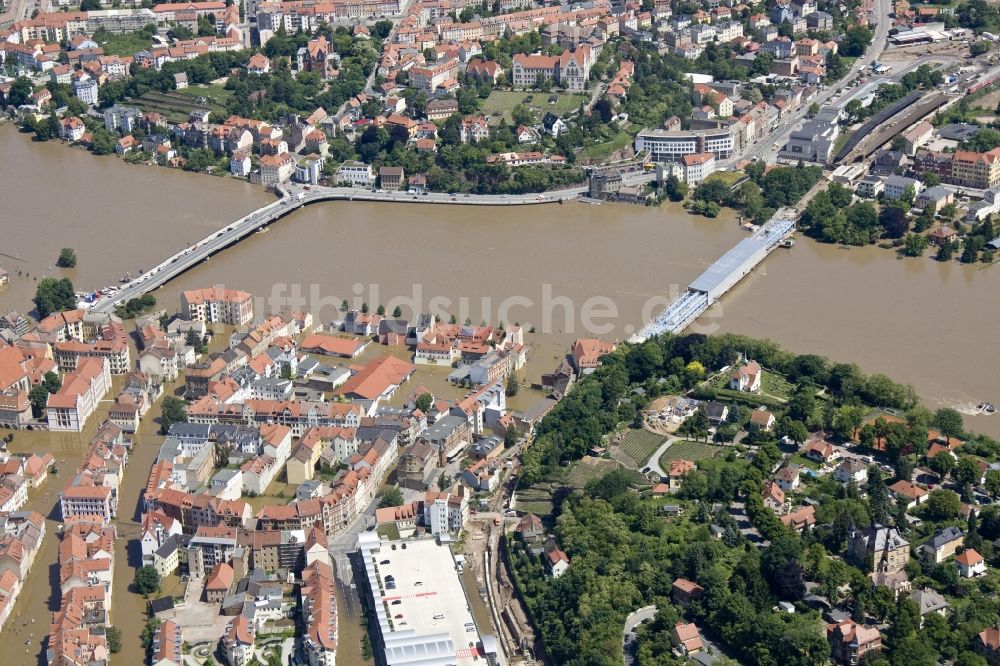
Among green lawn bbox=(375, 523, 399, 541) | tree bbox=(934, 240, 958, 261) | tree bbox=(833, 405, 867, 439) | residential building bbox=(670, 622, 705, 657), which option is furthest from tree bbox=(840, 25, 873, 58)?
residential building bbox=(670, 622, 705, 657)

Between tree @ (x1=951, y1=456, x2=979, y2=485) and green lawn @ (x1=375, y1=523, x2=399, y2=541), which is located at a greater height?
tree @ (x1=951, y1=456, x2=979, y2=485)

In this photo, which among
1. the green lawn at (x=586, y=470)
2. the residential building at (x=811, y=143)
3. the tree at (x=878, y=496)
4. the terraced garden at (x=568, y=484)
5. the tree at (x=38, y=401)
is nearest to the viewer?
the tree at (x=878, y=496)

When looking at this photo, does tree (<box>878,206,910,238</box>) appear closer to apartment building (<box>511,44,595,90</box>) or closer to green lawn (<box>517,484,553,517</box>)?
apartment building (<box>511,44,595,90</box>)

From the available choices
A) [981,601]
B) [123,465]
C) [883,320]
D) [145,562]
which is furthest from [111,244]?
[981,601]

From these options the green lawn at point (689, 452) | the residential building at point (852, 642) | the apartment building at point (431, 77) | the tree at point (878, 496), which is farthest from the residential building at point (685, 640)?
the apartment building at point (431, 77)

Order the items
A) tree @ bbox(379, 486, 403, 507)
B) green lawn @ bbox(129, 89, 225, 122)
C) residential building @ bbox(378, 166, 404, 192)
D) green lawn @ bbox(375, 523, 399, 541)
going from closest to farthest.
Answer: green lawn @ bbox(375, 523, 399, 541)
tree @ bbox(379, 486, 403, 507)
residential building @ bbox(378, 166, 404, 192)
green lawn @ bbox(129, 89, 225, 122)

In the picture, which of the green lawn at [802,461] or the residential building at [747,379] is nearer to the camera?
the green lawn at [802,461]

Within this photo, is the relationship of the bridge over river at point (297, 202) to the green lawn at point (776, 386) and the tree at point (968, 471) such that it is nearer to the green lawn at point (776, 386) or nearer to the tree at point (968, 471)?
the green lawn at point (776, 386)
